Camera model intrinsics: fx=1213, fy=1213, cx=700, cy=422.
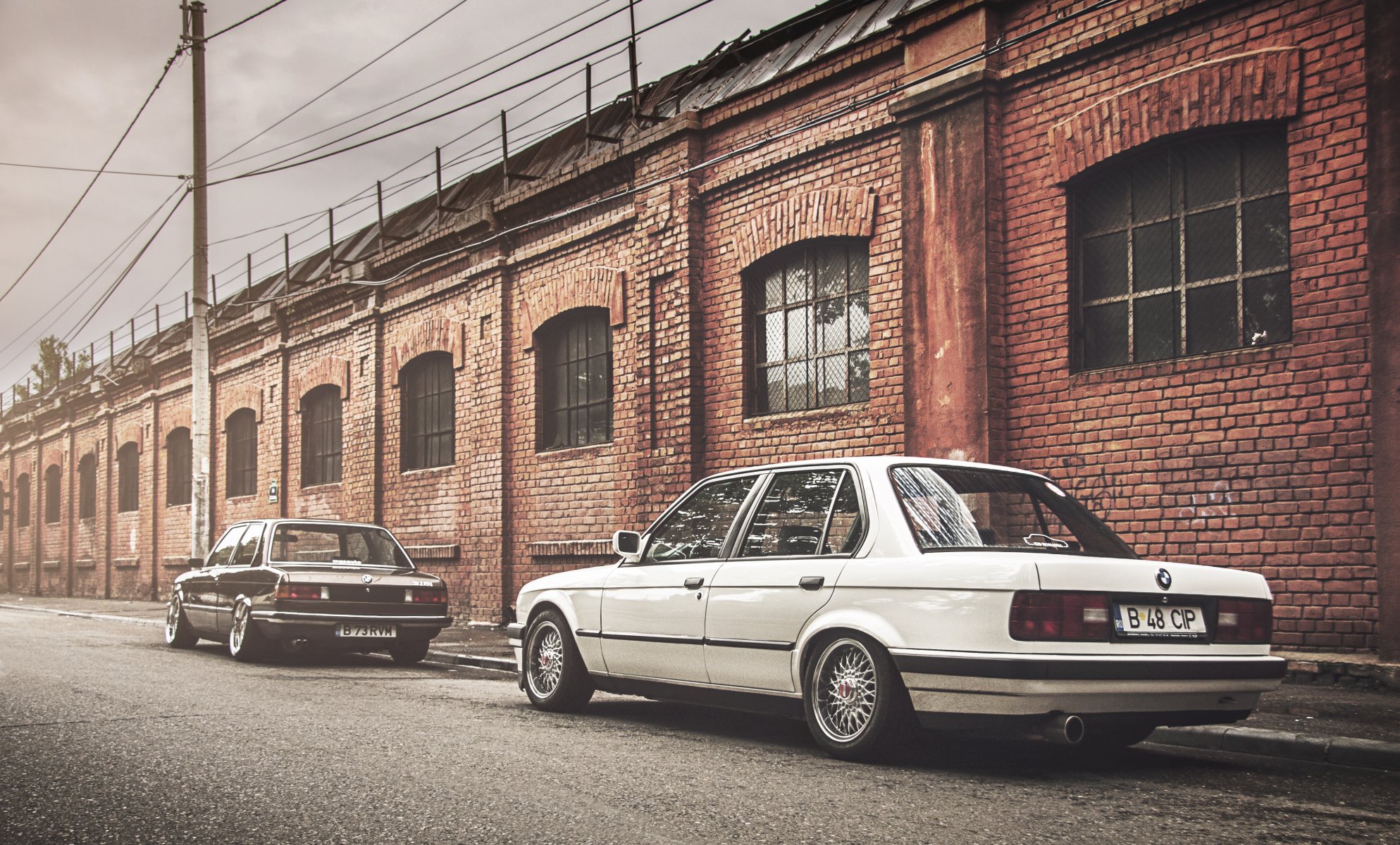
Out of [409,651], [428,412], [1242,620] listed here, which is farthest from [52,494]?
[1242,620]

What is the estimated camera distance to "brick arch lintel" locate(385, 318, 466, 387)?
17172 mm

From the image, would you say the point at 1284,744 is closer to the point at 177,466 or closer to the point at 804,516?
the point at 804,516

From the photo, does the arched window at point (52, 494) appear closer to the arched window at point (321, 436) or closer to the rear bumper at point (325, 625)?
the arched window at point (321, 436)

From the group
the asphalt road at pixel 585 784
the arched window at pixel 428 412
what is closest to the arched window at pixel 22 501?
the arched window at pixel 428 412

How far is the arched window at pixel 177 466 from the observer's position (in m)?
28.0

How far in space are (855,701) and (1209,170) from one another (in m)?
5.45

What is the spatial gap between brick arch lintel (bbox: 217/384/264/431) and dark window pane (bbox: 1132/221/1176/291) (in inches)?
723

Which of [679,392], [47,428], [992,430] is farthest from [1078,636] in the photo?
[47,428]

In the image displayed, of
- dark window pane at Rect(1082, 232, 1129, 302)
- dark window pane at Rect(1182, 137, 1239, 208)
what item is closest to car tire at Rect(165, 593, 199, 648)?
dark window pane at Rect(1082, 232, 1129, 302)

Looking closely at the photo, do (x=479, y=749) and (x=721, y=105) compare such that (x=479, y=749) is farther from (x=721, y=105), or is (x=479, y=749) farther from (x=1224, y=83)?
(x=721, y=105)

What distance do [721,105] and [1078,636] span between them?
29.4ft

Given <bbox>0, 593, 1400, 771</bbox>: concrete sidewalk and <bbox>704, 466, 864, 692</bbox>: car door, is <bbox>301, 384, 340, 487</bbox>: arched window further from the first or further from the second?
<bbox>0, 593, 1400, 771</bbox>: concrete sidewalk

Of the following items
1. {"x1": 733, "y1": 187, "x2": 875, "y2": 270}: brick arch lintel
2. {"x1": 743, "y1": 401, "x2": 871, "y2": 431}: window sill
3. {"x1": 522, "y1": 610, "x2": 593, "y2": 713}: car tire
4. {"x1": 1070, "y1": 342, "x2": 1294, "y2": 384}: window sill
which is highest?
{"x1": 733, "y1": 187, "x2": 875, "y2": 270}: brick arch lintel

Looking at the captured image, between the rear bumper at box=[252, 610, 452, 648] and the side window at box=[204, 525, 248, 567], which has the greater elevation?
the side window at box=[204, 525, 248, 567]
